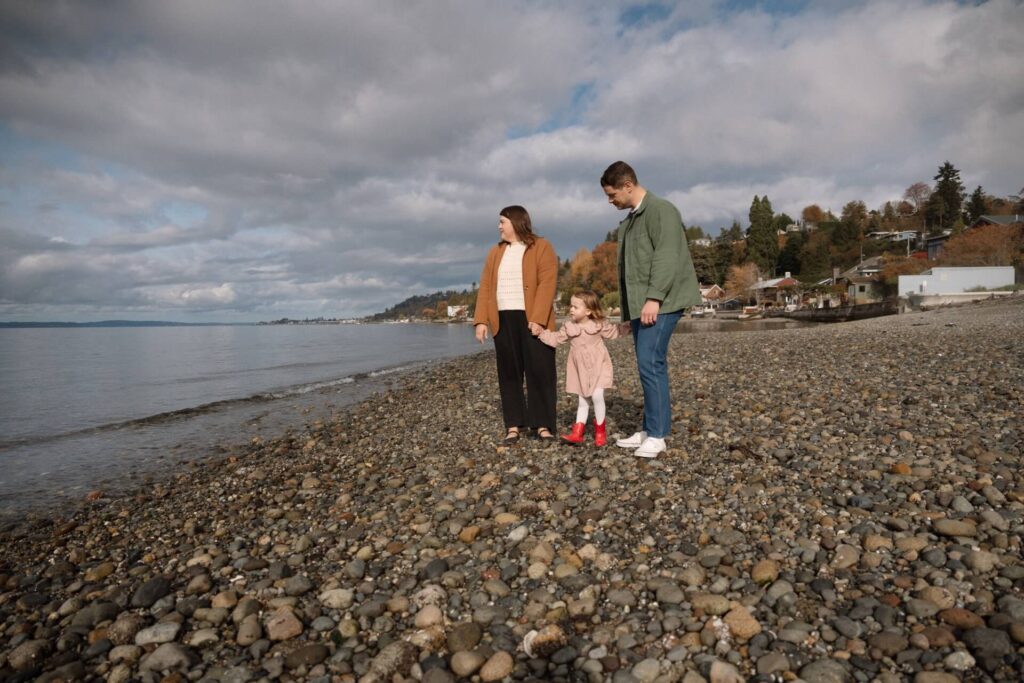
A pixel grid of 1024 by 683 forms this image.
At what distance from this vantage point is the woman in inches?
233

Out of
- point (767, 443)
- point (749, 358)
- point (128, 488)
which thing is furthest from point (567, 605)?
point (749, 358)

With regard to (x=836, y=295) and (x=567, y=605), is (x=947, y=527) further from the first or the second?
(x=836, y=295)

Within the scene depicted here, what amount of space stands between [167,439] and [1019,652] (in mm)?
11979

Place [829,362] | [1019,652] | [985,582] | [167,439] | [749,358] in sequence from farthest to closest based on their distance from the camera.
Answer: [749,358], [829,362], [167,439], [985,582], [1019,652]

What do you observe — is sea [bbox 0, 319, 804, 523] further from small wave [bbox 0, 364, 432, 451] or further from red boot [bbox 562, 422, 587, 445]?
red boot [bbox 562, 422, 587, 445]

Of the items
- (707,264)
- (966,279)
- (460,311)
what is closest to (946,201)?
(707,264)

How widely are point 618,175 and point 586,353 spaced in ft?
6.45

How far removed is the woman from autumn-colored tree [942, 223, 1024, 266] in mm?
65535

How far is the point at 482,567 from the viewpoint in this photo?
3354 millimetres

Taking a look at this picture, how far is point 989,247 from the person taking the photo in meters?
53.8

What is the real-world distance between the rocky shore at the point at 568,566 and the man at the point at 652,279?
2.02ft

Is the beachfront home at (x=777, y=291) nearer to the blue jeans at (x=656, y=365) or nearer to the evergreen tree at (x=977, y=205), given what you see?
the evergreen tree at (x=977, y=205)

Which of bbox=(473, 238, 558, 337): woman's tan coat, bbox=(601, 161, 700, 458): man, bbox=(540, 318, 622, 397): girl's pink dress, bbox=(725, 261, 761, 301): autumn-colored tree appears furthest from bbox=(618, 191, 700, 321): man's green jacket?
bbox=(725, 261, 761, 301): autumn-colored tree

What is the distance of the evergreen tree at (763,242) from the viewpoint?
98500mm
